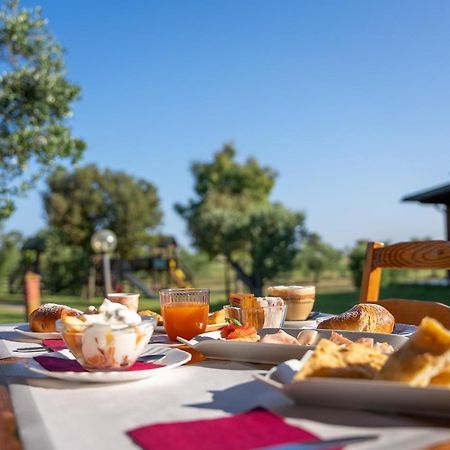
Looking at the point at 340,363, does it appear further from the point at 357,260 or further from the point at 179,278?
the point at 179,278

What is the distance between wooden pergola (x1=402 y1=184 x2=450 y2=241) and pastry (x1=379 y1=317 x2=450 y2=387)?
16.0 meters

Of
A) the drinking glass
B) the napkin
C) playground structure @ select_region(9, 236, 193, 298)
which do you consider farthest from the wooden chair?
playground structure @ select_region(9, 236, 193, 298)

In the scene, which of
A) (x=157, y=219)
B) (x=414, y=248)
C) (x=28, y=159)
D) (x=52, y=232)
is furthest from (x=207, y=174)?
(x=414, y=248)

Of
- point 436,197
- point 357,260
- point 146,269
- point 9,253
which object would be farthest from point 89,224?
point 436,197

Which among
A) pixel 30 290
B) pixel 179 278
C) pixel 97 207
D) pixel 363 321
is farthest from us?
pixel 97 207

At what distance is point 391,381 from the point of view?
1.04m

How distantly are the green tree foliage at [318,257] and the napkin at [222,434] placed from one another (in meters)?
24.4

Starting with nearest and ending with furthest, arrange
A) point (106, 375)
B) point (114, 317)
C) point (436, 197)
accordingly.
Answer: point (106, 375), point (114, 317), point (436, 197)

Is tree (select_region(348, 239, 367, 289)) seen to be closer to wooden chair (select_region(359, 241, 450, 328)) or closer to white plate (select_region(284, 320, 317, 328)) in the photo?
wooden chair (select_region(359, 241, 450, 328))

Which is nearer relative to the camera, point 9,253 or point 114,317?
point 114,317

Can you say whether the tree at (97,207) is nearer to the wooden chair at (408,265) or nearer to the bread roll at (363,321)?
the wooden chair at (408,265)

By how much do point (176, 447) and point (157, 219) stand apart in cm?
2772

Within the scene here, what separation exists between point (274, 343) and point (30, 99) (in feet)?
35.6

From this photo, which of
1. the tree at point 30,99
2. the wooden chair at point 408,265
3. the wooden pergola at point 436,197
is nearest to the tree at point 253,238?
the wooden pergola at point 436,197
